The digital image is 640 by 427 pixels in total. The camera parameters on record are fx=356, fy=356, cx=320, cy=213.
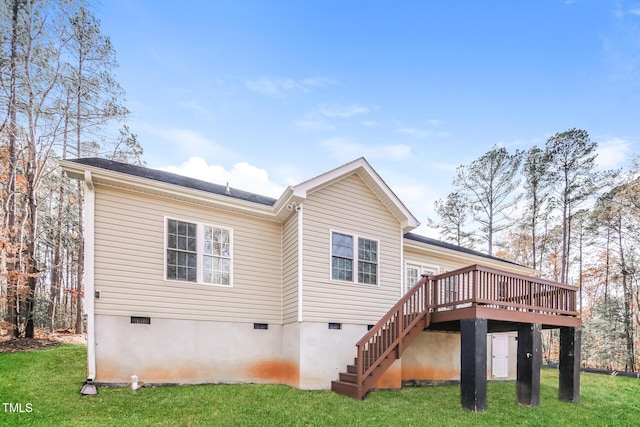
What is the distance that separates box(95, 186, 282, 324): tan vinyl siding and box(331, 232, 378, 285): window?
5.76 ft

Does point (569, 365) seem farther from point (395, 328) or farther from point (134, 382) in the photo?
point (134, 382)

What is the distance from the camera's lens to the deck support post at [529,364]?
798 centimetres

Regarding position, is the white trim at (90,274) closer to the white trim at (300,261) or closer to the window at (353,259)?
the white trim at (300,261)

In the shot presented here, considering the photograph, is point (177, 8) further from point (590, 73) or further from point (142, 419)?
point (590, 73)

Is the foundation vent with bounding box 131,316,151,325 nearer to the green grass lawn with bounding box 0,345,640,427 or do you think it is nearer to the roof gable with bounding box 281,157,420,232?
the green grass lawn with bounding box 0,345,640,427

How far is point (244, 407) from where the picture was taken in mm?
6723

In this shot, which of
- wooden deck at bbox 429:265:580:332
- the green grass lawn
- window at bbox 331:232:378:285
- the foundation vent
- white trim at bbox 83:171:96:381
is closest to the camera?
the green grass lawn

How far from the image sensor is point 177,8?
12.4m

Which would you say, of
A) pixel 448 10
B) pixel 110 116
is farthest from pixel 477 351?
pixel 110 116

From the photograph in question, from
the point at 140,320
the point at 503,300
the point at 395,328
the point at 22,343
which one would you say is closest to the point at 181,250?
the point at 140,320

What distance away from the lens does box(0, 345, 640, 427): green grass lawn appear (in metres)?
5.94

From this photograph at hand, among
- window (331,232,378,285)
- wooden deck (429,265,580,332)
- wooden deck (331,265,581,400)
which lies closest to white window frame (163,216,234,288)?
window (331,232,378,285)

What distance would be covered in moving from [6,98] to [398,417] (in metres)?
16.9

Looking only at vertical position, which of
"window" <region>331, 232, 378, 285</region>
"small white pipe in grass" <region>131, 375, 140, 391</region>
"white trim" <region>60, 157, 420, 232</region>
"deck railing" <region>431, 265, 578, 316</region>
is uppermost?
"white trim" <region>60, 157, 420, 232</region>
